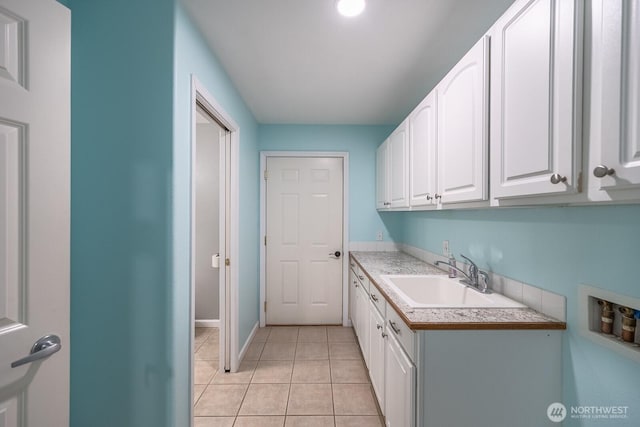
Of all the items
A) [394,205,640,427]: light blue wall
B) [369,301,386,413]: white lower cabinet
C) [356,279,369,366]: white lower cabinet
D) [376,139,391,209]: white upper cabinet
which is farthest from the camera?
[376,139,391,209]: white upper cabinet

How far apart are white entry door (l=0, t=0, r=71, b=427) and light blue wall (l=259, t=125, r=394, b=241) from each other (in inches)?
96.4

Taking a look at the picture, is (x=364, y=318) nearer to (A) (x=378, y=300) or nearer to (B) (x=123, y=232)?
(A) (x=378, y=300)

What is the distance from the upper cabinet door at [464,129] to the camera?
3.95 feet

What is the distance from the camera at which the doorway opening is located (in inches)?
68.6

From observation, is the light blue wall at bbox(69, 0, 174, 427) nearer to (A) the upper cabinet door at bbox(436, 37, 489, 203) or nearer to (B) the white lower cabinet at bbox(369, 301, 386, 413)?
(B) the white lower cabinet at bbox(369, 301, 386, 413)

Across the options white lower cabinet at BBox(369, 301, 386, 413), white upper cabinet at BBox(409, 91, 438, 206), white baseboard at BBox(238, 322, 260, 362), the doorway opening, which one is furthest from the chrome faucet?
white baseboard at BBox(238, 322, 260, 362)

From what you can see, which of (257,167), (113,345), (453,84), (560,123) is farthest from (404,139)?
(113,345)

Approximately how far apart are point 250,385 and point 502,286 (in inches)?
77.6

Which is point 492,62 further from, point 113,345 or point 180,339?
point 113,345

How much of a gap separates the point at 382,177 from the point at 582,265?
2.09m

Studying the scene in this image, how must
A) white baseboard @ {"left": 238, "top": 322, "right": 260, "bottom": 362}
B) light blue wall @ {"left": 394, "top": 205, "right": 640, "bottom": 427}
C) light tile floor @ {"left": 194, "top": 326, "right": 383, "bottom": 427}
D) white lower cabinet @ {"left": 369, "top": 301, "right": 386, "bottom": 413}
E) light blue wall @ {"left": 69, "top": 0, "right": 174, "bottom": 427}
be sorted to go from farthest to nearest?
white baseboard @ {"left": 238, "top": 322, "right": 260, "bottom": 362}, light tile floor @ {"left": 194, "top": 326, "right": 383, "bottom": 427}, white lower cabinet @ {"left": 369, "top": 301, "right": 386, "bottom": 413}, light blue wall @ {"left": 69, "top": 0, "right": 174, "bottom": 427}, light blue wall @ {"left": 394, "top": 205, "right": 640, "bottom": 427}

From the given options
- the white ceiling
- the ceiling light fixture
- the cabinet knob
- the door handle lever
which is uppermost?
the white ceiling

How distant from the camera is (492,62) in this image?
1161mm

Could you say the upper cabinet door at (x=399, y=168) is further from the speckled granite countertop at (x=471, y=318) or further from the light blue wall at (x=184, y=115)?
the light blue wall at (x=184, y=115)
